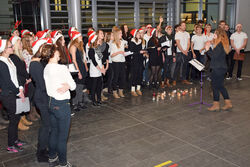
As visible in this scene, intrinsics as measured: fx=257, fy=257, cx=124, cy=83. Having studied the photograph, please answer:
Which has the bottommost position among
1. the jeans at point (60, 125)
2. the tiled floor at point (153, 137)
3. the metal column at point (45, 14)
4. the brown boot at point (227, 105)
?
the tiled floor at point (153, 137)

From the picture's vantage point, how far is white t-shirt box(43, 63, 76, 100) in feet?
10.8

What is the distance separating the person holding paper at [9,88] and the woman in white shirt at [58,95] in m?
1.00

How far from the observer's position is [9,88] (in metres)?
4.06

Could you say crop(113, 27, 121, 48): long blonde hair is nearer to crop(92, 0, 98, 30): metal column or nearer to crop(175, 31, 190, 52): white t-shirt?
crop(175, 31, 190, 52): white t-shirt

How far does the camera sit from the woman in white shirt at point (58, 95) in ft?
10.8

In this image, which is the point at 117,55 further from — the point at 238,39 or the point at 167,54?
the point at 238,39

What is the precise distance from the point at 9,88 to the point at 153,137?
260 centimetres

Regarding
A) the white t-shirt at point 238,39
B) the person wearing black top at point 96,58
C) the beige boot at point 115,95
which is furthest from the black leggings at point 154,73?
the white t-shirt at point 238,39

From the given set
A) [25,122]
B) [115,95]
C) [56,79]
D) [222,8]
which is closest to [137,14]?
[222,8]

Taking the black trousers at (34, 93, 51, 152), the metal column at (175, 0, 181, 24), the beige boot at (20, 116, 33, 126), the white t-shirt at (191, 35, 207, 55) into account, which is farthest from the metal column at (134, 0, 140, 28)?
the black trousers at (34, 93, 51, 152)

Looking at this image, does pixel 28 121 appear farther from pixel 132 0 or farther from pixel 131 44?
pixel 132 0

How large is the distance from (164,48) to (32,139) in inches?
189

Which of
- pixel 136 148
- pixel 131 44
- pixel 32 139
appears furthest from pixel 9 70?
pixel 131 44

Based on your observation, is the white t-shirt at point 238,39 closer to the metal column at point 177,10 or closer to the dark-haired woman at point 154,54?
the dark-haired woman at point 154,54
